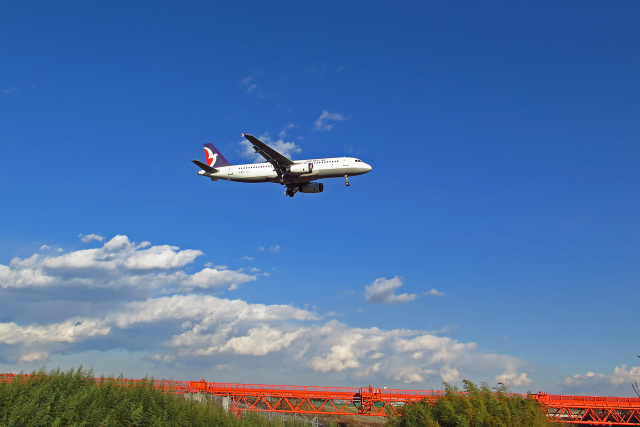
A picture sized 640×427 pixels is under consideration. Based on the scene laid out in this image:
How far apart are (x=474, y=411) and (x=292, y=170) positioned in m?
38.3

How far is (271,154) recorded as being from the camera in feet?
240

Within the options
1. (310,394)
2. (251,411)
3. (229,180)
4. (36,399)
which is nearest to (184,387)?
(251,411)

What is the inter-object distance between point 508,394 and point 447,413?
10.4 m

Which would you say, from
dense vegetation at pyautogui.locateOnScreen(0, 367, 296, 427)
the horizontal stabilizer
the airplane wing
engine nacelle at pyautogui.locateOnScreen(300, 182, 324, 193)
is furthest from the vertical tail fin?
dense vegetation at pyautogui.locateOnScreen(0, 367, 296, 427)

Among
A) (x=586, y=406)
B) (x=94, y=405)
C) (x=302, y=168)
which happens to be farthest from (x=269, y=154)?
(x=586, y=406)

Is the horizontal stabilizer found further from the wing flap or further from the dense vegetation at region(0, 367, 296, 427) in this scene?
the dense vegetation at region(0, 367, 296, 427)

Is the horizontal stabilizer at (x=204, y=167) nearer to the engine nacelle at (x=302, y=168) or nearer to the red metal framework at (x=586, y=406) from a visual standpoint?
the engine nacelle at (x=302, y=168)

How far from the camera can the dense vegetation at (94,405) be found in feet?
165

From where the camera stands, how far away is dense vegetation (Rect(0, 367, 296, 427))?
50.3 meters

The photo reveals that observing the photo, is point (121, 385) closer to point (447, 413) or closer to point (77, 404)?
point (77, 404)

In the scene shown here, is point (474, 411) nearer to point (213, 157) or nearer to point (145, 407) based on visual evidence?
point (145, 407)

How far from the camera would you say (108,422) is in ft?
165

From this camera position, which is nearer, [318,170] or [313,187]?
[318,170]

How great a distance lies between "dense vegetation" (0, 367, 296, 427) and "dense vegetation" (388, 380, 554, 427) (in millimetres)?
18502
